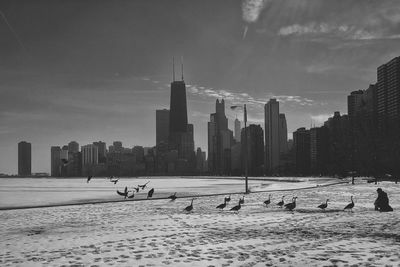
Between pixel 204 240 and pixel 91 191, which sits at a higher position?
pixel 204 240

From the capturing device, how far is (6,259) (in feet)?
38.1

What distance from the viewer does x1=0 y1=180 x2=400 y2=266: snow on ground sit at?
37.3ft

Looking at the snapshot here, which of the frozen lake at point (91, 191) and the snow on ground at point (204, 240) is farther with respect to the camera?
the frozen lake at point (91, 191)

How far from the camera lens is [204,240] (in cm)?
1458

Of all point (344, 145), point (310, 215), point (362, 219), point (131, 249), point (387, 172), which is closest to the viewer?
point (131, 249)

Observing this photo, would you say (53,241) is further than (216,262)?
Yes

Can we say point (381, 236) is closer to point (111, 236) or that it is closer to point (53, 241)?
point (111, 236)

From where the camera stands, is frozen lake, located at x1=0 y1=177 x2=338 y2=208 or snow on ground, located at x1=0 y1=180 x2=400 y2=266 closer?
snow on ground, located at x1=0 y1=180 x2=400 y2=266

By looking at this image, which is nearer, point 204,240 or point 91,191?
point 204,240

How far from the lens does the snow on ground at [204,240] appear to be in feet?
37.3

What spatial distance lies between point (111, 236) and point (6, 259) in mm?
4726

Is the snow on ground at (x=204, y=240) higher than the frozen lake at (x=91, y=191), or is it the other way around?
the snow on ground at (x=204, y=240)

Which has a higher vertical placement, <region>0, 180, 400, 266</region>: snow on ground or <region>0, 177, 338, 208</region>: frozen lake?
<region>0, 180, 400, 266</region>: snow on ground

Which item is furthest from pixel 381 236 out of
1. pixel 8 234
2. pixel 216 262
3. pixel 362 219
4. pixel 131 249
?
pixel 8 234
